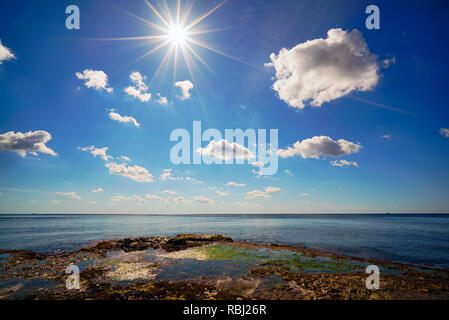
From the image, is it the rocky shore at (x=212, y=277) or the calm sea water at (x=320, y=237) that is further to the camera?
the calm sea water at (x=320, y=237)

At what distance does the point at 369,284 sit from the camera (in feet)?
52.5

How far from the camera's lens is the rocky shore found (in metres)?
14.4

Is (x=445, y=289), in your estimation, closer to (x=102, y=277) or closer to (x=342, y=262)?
(x=342, y=262)

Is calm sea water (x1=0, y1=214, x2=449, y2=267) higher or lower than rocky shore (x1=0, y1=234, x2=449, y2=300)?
lower

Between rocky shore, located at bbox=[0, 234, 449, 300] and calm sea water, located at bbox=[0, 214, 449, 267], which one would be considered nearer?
rocky shore, located at bbox=[0, 234, 449, 300]

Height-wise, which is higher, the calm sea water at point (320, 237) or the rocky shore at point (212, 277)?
the rocky shore at point (212, 277)

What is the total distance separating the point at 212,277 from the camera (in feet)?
60.3

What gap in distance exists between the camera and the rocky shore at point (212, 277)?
14430 mm

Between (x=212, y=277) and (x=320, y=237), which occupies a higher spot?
(x=212, y=277)

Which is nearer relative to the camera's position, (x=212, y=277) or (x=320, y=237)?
(x=212, y=277)
